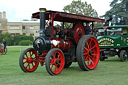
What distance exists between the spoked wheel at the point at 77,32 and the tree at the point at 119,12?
21276 millimetres

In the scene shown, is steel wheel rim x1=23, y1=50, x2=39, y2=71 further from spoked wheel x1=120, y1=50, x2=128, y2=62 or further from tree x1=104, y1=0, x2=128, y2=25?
tree x1=104, y1=0, x2=128, y2=25

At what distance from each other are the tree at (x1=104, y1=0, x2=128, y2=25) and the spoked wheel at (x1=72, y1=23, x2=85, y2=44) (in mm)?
21276

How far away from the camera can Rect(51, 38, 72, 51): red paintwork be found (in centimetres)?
720

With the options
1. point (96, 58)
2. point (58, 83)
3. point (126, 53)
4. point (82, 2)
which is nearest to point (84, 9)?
point (82, 2)

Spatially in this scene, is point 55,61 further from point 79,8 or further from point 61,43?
point 79,8

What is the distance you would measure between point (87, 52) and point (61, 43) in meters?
1.11

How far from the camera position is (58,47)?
738cm

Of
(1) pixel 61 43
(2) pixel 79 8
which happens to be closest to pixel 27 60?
(1) pixel 61 43

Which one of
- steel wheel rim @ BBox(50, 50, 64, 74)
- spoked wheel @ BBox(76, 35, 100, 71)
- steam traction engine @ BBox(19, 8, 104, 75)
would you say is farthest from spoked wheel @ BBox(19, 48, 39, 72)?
spoked wheel @ BBox(76, 35, 100, 71)

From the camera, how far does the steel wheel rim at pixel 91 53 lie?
804 cm

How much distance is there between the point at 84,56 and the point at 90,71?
60 centimetres

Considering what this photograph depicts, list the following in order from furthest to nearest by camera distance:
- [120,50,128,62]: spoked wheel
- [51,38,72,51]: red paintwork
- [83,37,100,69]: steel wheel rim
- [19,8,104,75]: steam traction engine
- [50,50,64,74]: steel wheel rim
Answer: [120,50,128,62]: spoked wheel < [83,37,100,69]: steel wheel rim < [51,38,72,51]: red paintwork < [19,8,104,75]: steam traction engine < [50,50,64,74]: steel wheel rim

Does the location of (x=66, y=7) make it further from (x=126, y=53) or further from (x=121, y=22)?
(x=126, y=53)

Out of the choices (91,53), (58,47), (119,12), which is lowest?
(91,53)
